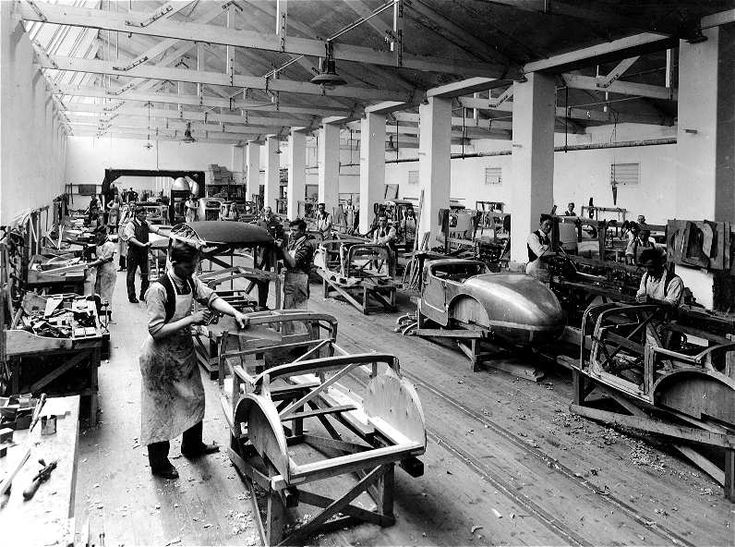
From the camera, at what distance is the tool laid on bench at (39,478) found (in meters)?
2.59

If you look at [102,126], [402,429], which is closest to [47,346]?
[402,429]

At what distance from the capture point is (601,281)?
9.36m

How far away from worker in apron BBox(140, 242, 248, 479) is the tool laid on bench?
4.96 feet

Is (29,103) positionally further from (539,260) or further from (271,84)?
(539,260)

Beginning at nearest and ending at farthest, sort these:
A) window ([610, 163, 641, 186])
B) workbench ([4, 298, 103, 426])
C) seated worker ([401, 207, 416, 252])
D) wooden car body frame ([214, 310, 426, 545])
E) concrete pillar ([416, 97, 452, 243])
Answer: wooden car body frame ([214, 310, 426, 545]) < workbench ([4, 298, 103, 426]) < concrete pillar ([416, 97, 452, 243]) < seated worker ([401, 207, 416, 252]) < window ([610, 163, 641, 186])

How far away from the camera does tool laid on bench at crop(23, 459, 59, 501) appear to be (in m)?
2.59

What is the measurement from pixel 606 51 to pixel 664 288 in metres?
5.26

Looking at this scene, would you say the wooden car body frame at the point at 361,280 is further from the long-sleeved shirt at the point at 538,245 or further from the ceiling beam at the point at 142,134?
the ceiling beam at the point at 142,134

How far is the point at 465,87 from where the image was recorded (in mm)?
13898

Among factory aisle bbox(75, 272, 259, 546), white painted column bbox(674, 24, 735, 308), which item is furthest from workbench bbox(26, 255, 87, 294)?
white painted column bbox(674, 24, 735, 308)

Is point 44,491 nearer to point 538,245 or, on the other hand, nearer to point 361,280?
point 538,245

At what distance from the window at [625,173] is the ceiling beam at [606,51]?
10186 mm

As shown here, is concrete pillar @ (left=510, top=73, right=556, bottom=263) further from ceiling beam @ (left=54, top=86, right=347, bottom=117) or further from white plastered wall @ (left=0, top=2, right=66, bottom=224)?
white plastered wall @ (left=0, top=2, right=66, bottom=224)

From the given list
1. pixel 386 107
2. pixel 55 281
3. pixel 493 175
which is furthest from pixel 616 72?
pixel 493 175
